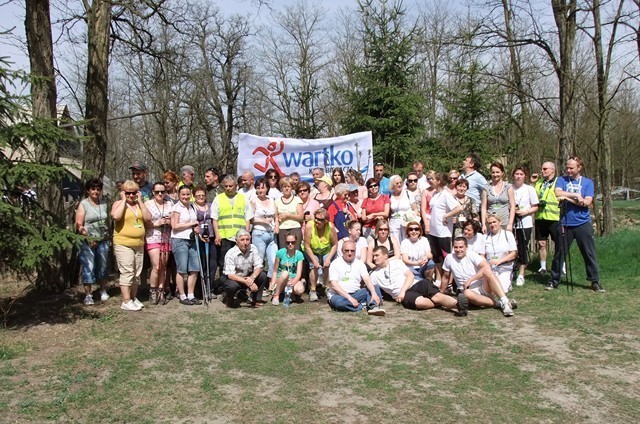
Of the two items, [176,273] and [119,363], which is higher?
[176,273]

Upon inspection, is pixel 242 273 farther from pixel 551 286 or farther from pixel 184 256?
pixel 551 286

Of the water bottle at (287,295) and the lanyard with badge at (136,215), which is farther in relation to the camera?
the water bottle at (287,295)

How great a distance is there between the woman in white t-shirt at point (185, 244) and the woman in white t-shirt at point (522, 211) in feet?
15.6

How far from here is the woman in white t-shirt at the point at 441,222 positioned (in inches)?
311

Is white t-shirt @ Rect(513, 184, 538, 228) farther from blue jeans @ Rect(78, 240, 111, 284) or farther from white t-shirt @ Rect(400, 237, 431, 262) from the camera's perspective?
blue jeans @ Rect(78, 240, 111, 284)

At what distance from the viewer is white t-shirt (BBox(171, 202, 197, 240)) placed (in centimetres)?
764

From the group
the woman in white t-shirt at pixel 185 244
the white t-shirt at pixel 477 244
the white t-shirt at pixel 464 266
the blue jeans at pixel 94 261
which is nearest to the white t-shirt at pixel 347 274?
the white t-shirt at pixel 464 266

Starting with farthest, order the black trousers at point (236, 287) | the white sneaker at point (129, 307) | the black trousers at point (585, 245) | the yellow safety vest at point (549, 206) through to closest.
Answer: the yellow safety vest at point (549, 206) → the black trousers at point (585, 245) → the black trousers at point (236, 287) → the white sneaker at point (129, 307)

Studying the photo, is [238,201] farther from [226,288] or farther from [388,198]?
[388,198]

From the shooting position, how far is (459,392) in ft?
14.8

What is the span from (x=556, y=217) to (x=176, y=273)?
5798mm

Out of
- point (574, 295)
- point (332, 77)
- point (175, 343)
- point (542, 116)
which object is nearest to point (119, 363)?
point (175, 343)

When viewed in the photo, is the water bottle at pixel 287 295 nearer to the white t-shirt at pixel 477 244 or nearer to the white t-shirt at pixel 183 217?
the white t-shirt at pixel 183 217

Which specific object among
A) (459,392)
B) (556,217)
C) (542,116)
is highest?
(542,116)
